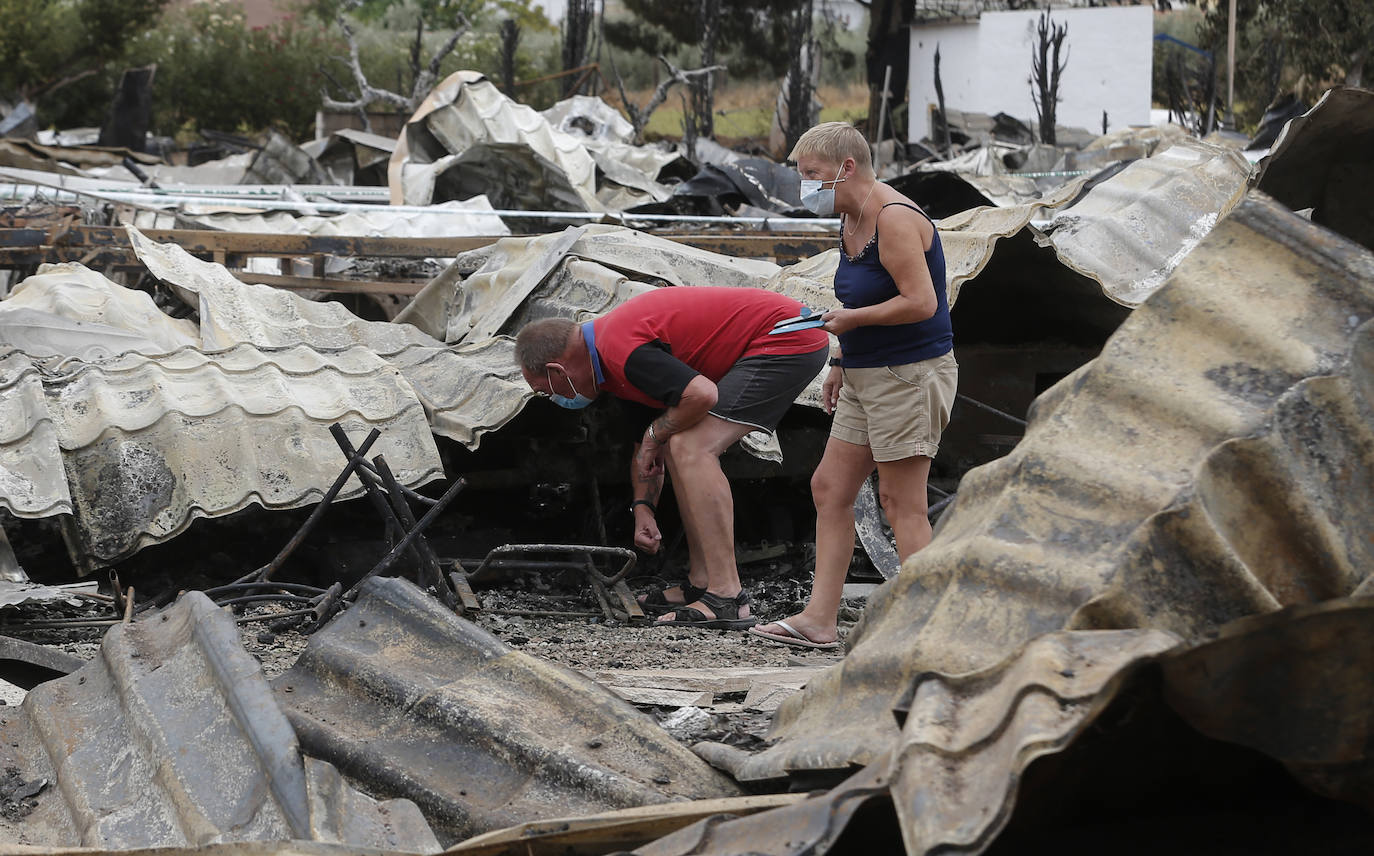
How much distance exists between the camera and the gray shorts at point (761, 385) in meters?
5.14

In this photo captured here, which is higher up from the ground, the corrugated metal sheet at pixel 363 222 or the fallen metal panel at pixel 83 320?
the fallen metal panel at pixel 83 320

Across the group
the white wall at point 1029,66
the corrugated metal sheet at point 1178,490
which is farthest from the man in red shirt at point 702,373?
the white wall at point 1029,66

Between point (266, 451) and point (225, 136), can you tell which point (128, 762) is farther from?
point (225, 136)

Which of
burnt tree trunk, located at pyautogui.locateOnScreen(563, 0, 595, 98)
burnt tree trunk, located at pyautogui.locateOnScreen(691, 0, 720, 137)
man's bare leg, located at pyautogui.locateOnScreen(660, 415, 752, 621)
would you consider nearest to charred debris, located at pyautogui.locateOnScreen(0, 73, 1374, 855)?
man's bare leg, located at pyautogui.locateOnScreen(660, 415, 752, 621)

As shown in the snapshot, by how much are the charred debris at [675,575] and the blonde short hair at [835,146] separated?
3.95 feet

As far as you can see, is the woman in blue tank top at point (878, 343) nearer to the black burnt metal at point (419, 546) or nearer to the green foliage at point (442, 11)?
the black burnt metal at point (419, 546)

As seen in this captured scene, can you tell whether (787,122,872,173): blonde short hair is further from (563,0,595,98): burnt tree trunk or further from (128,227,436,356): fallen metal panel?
(563,0,595,98): burnt tree trunk

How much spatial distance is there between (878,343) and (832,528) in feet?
2.40

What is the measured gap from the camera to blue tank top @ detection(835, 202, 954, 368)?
13.7 ft

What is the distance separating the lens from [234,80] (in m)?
28.9

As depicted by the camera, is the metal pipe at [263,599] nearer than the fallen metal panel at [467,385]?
Yes

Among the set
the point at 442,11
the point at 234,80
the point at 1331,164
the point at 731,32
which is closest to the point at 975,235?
the point at 1331,164

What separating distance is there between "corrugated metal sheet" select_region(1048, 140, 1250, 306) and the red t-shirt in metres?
1.60

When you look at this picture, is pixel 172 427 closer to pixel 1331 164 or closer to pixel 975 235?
pixel 975 235
